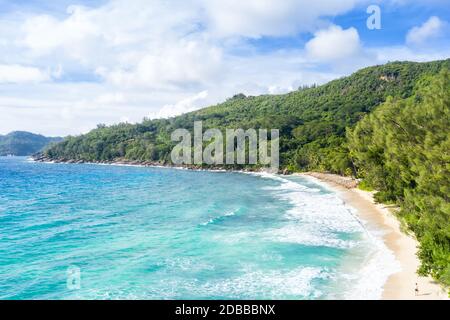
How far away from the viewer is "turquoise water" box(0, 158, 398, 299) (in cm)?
2630

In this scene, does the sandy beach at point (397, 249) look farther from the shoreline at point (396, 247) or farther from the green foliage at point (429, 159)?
the green foliage at point (429, 159)

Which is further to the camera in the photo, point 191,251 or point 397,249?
point 191,251

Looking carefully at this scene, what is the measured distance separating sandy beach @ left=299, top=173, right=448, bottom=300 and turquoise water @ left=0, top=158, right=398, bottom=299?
1.09 meters

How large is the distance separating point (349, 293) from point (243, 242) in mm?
14228

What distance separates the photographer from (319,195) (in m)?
70.9

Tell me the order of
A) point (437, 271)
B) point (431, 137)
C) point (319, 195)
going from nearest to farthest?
point (437, 271) < point (431, 137) < point (319, 195)

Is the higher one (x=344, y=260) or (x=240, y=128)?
(x=240, y=128)

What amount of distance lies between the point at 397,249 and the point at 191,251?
17.9m

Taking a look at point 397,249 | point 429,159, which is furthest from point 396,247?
point 429,159

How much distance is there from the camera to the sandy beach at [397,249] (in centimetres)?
2347

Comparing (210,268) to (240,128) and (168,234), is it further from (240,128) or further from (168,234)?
(240,128)

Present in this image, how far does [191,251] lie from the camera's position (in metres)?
35.4

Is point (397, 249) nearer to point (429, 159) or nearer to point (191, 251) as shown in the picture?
point (429, 159)
